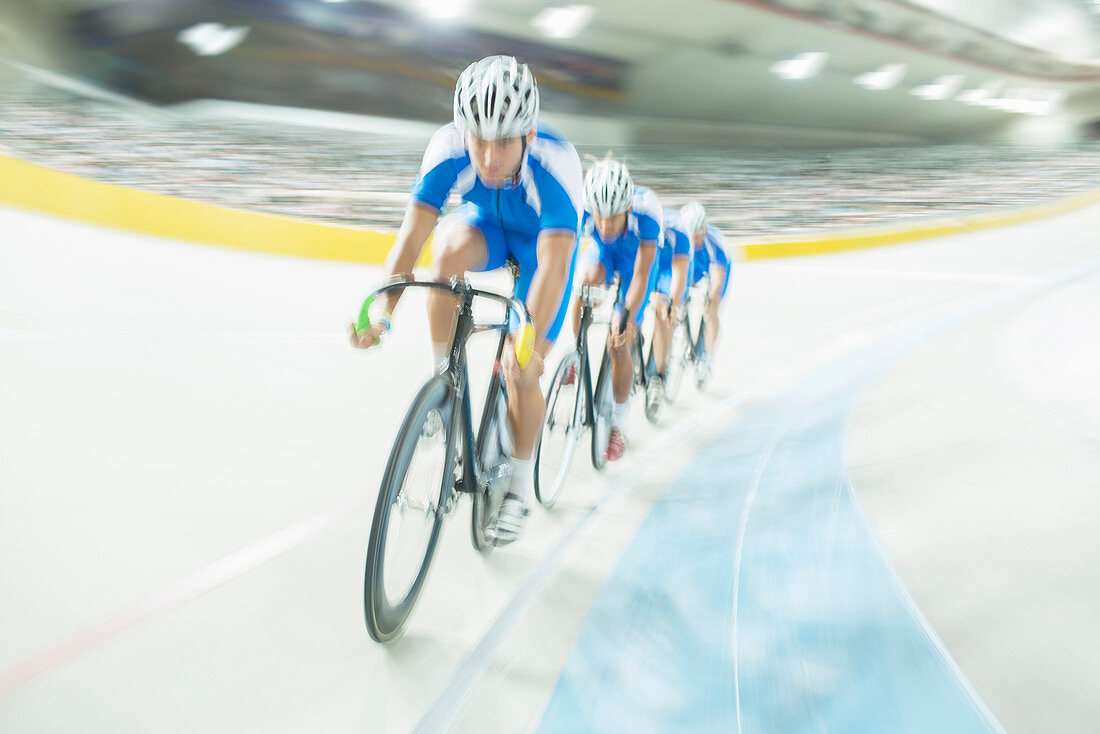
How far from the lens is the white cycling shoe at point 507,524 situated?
1953 mm

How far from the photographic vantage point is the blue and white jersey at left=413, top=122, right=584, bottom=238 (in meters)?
1.80

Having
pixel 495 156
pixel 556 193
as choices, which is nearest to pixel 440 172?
pixel 495 156

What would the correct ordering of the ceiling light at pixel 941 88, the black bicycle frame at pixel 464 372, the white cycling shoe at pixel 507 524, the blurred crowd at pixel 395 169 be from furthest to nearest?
the ceiling light at pixel 941 88 → the blurred crowd at pixel 395 169 → the white cycling shoe at pixel 507 524 → the black bicycle frame at pixel 464 372

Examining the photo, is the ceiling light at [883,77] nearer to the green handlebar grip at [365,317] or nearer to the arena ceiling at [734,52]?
the arena ceiling at [734,52]

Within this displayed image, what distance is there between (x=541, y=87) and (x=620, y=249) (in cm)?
1394

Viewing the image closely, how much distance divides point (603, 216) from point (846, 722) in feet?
6.22

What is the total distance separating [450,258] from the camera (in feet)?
6.16

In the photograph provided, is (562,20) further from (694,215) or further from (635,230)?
(635,230)

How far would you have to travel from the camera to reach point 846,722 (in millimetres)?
1377

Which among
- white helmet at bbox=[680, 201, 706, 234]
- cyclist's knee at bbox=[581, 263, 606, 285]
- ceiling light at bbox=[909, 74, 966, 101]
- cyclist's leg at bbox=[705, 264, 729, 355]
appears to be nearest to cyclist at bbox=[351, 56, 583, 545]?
cyclist's knee at bbox=[581, 263, 606, 285]

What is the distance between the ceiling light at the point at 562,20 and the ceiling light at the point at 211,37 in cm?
626

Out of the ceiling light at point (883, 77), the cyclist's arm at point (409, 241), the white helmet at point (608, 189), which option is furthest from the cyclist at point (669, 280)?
the ceiling light at point (883, 77)

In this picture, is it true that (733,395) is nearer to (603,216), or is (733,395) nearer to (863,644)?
(603,216)

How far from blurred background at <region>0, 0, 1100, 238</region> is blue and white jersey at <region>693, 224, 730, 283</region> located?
5825mm
